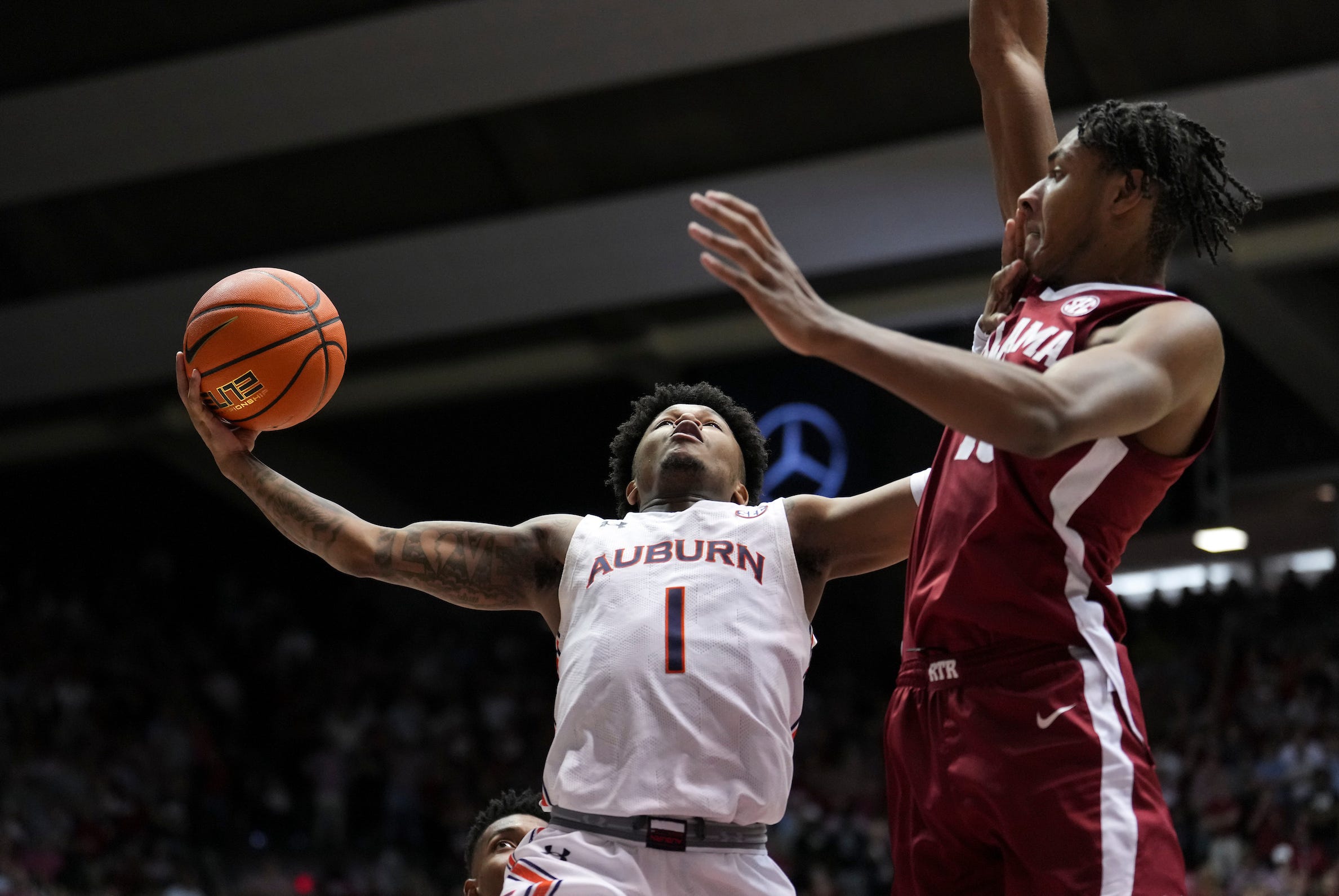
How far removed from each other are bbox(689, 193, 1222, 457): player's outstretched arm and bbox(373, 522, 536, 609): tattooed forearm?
1514 millimetres

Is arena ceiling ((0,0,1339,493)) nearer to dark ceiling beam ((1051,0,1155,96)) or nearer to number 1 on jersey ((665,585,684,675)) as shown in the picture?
dark ceiling beam ((1051,0,1155,96))

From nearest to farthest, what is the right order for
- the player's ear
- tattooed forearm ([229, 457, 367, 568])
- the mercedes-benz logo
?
the player's ear → tattooed forearm ([229, 457, 367, 568]) → the mercedes-benz logo

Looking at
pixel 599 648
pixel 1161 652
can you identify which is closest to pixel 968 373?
pixel 599 648

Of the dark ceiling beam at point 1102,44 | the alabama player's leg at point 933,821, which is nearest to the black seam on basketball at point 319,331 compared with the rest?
the alabama player's leg at point 933,821

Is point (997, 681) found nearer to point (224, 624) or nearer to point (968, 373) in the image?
point (968, 373)

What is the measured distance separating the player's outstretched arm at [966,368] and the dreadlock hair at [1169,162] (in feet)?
1.30

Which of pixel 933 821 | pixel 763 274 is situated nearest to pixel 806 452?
pixel 933 821

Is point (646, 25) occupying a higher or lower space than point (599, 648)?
higher

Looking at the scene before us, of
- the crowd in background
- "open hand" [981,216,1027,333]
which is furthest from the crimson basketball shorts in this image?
the crowd in background

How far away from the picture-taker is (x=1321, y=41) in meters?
11.7

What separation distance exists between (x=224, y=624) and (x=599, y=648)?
48.0 ft

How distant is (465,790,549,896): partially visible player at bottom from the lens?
4062 mm

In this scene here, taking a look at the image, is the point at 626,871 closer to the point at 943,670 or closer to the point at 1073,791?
the point at 943,670

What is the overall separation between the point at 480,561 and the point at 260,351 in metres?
0.75
